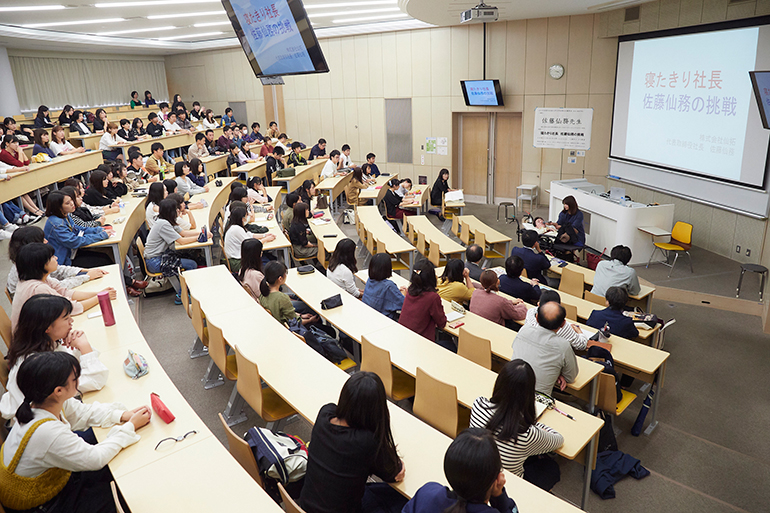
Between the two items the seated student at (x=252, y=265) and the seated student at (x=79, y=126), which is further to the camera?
the seated student at (x=79, y=126)

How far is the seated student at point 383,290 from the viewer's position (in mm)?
4824

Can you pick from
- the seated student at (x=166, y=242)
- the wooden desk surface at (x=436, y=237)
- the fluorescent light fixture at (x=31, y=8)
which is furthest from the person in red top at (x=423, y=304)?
the fluorescent light fixture at (x=31, y=8)

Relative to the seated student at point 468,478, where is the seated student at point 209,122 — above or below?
above

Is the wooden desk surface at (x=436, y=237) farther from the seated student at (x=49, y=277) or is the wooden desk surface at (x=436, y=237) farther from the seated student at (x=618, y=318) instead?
the seated student at (x=49, y=277)

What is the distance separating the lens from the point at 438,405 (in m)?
3.29

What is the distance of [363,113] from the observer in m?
14.3

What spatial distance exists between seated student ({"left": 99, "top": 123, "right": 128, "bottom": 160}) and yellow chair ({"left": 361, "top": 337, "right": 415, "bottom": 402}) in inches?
337

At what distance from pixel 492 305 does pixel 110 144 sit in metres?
8.92

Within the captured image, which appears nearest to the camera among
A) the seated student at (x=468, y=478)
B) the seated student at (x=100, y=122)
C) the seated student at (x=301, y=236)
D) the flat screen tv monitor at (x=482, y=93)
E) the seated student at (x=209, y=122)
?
the seated student at (x=468, y=478)

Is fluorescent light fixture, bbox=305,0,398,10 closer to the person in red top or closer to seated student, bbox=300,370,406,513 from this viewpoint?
the person in red top

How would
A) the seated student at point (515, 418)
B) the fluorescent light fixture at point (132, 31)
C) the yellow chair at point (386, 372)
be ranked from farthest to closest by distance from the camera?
the fluorescent light fixture at point (132, 31)
the yellow chair at point (386, 372)
the seated student at point (515, 418)

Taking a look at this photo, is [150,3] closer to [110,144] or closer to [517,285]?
[110,144]

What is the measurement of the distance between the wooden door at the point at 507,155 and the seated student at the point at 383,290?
27.8 ft

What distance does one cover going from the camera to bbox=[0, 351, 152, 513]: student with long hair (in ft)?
7.75
